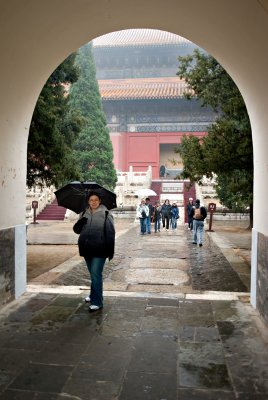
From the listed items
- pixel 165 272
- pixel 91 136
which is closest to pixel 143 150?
pixel 91 136

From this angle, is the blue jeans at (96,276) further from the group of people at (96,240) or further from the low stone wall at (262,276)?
the low stone wall at (262,276)

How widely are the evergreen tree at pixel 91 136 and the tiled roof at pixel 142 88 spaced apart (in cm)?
525

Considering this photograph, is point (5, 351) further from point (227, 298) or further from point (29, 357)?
point (227, 298)

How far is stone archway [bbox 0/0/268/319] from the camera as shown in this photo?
15.3ft

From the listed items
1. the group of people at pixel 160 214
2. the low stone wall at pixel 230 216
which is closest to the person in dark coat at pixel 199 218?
the group of people at pixel 160 214

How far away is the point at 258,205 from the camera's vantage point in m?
5.39

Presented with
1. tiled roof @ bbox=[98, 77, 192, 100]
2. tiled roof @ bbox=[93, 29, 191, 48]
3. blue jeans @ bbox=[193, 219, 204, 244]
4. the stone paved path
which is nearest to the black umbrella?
the stone paved path

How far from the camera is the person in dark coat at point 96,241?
5121 millimetres

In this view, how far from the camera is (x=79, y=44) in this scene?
6.02 meters

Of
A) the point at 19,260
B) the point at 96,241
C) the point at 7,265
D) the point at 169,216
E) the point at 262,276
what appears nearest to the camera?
the point at 262,276

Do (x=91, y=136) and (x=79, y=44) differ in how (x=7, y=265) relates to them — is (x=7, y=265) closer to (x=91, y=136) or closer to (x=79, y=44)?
(x=79, y=44)

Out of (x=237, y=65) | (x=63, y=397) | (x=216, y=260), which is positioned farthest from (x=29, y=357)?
(x=216, y=260)

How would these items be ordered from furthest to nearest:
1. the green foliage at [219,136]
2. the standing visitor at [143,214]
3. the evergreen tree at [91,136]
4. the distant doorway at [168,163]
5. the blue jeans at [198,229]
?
the distant doorway at [168,163] → the evergreen tree at [91,136] → the standing visitor at [143,214] → the blue jeans at [198,229] → the green foliage at [219,136]

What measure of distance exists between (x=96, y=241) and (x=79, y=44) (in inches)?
119
